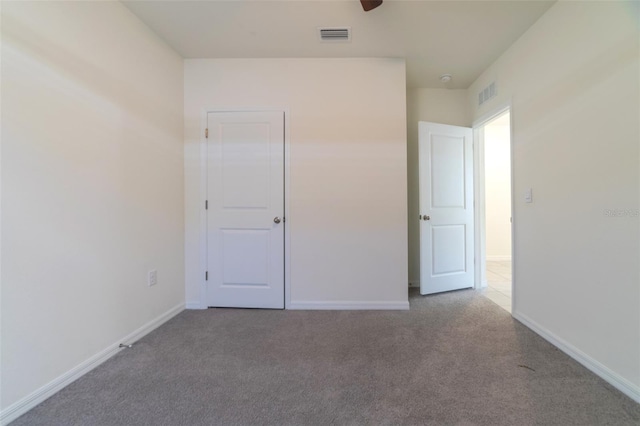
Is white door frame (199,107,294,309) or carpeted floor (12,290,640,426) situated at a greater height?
white door frame (199,107,294,309)

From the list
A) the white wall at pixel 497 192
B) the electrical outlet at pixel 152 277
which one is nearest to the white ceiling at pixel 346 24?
the electrical outlet at pixel 152 277

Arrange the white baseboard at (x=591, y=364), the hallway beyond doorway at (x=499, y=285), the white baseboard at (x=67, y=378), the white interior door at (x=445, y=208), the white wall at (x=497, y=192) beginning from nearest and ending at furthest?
the white baseboard at (x=67, y=378) < the white baseboard at (x=591, y=364) < the hallway beyond doorway at (x=499, y=285) < the white interior door at (x=445, y=208) < the white wall at (x=497, y=192)

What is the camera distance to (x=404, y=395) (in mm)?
1334

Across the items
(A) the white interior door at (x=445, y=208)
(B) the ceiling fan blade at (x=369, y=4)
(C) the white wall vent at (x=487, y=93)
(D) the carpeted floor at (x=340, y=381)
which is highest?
(B) the ceiling fan blade at (x=369, y=4)

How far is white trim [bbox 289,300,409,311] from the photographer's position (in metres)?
2.46

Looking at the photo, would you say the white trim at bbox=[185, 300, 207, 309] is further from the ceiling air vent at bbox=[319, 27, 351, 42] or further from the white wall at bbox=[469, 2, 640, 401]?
the white wall at bbox=[469, 2, 640, 401]

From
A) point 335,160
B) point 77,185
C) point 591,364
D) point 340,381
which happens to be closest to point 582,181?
point 591,364

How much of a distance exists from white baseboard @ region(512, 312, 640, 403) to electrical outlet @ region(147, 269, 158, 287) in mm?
3205

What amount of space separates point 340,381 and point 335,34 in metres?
2.63

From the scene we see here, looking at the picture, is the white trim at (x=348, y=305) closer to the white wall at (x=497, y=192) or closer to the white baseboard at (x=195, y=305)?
the white baseboard at (x=195, y=305)

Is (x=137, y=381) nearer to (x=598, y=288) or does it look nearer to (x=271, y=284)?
(x=271, y=284)

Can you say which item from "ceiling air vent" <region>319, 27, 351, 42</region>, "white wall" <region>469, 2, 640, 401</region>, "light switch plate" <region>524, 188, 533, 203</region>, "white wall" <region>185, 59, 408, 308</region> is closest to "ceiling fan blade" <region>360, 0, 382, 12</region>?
"ceiling air vent" <region>319, 27, 351, 42</region>

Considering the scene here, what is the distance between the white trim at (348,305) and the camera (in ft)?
8.05

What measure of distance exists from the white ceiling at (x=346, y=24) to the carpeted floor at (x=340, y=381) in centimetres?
252
